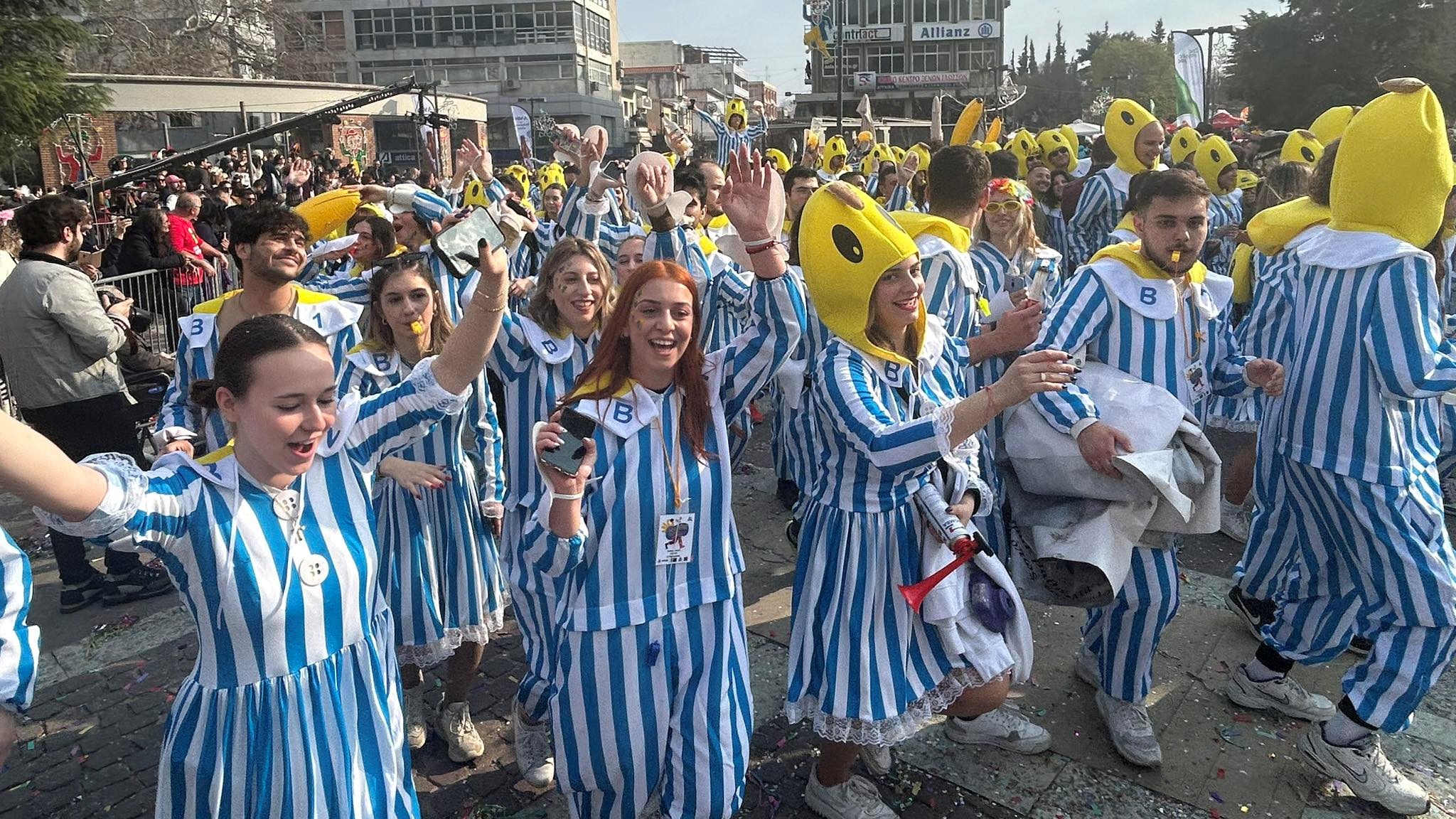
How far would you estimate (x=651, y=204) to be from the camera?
13.2 feet

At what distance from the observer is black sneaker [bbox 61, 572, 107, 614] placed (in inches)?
203

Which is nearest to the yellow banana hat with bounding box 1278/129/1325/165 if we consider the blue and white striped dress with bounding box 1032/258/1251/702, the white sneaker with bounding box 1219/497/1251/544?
the white sneaker with bounding box 1219/497/1251/544

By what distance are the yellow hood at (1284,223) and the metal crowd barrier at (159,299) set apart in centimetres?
971

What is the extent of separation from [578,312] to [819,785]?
6.17ft

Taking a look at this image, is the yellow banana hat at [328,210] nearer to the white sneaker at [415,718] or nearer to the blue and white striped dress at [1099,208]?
the white sneaker at [415,718]

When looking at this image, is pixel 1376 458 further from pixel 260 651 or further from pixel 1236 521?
pixel 260 651

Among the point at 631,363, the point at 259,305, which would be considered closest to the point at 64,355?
the point at 259,305

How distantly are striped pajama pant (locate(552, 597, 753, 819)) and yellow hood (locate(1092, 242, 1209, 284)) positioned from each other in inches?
81.5

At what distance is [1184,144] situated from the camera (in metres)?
9.79

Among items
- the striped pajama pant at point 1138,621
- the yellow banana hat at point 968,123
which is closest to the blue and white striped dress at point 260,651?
the striped pajama pant at point 1138,621

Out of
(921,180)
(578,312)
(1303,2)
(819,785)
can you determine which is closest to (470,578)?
(578,312)

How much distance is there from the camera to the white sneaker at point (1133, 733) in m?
3.51

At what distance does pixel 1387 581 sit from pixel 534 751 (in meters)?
3.08

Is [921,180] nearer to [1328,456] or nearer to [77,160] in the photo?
[1328,456]
